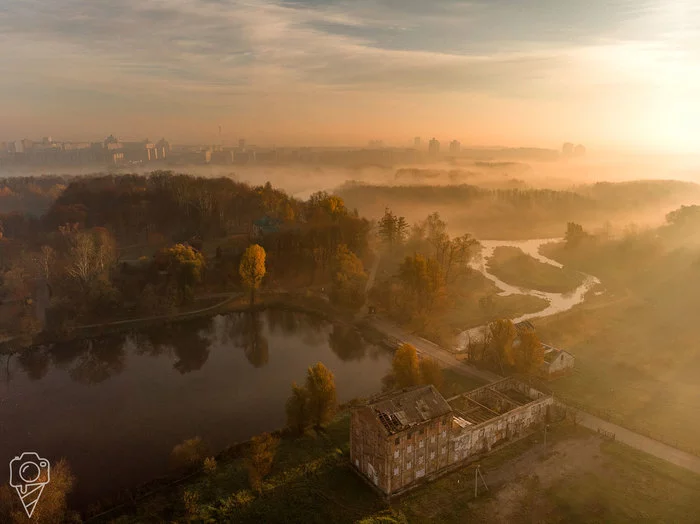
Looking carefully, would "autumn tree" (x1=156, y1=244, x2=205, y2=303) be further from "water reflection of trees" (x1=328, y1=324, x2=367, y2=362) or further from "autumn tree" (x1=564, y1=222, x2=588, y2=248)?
"autumn tree" (x1=564, y1=222, x2=588, y2=248)

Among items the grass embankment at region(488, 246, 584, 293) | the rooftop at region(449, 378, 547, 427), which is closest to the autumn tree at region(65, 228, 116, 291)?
the rooftop at region(449, 378, 547, 427)

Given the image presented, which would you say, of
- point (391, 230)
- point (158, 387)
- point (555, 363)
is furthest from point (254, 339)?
point (391, 230)

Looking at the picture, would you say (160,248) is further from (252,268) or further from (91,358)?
(91,358)

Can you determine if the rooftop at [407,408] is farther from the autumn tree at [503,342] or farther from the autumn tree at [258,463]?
the autumn tree at [503,342]

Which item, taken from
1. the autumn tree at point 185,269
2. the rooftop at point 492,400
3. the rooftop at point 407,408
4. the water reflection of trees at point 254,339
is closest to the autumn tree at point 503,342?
the rooftop at point 492,400

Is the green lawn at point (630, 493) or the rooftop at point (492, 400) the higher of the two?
the rooftop at point (492, 400)

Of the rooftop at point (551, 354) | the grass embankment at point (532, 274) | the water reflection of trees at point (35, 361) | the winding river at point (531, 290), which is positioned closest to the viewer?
the rooftop at point (551, 354)

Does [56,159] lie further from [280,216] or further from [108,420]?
[108,420]
